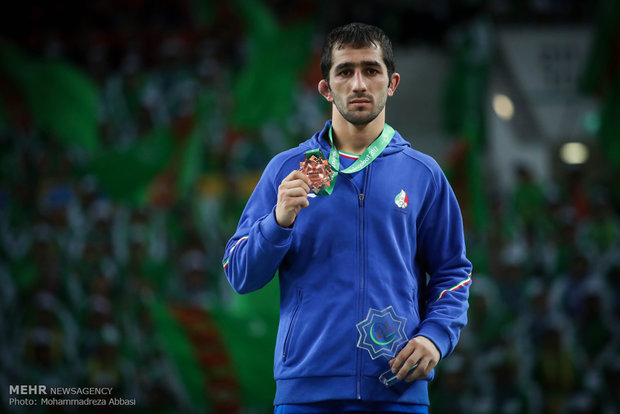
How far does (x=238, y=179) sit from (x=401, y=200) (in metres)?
6.82

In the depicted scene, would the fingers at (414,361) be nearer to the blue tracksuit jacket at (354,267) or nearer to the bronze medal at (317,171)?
the blue tracksuit jacket at (354,267)

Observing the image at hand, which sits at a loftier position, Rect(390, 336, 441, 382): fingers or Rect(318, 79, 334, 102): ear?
Rect(318, 79, 334, 102): ear

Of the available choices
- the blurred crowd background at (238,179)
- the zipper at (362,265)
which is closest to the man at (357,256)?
the zipper at (362,265)

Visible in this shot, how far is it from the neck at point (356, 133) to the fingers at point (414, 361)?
0.47 m

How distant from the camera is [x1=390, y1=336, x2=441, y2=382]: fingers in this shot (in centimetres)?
159

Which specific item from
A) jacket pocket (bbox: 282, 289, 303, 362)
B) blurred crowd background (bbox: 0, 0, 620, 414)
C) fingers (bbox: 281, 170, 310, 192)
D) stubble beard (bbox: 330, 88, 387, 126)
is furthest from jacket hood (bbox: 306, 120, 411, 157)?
blurred crowd background (bbox: 0, 0, 620, 414)

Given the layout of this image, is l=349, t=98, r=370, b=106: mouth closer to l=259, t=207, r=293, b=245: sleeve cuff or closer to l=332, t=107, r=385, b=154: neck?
l=332, t=107, r=385, b=154: neck

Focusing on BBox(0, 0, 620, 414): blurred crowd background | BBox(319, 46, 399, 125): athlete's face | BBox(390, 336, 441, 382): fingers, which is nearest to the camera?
BBox(390, 336, 441, 382): fingers

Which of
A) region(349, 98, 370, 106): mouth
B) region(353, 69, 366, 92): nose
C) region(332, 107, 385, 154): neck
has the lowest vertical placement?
region(332, 107, 385, 154): neck

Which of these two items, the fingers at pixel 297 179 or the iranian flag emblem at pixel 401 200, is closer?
the fingers at pixel 297 179

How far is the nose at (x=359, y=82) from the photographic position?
1683mm

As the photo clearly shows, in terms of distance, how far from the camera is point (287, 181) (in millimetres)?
1593

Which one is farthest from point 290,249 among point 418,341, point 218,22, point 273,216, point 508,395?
point 218,22

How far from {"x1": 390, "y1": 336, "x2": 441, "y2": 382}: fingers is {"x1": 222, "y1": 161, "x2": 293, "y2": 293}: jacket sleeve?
325mm
